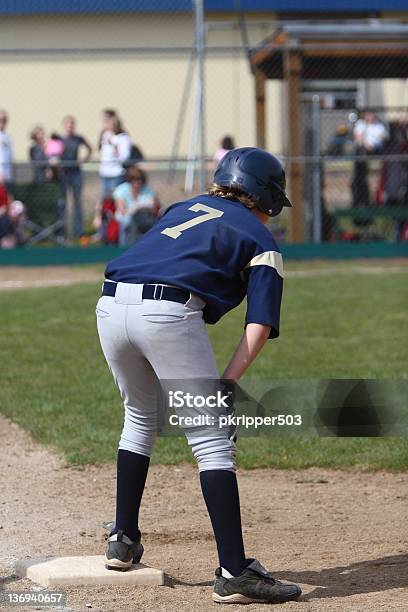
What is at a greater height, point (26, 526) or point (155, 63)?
point (155, 63)

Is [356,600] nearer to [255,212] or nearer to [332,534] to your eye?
[332,534]

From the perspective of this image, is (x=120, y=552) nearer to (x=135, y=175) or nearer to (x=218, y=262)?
(x=218, y=262)

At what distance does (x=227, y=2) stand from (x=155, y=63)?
98.3 inches

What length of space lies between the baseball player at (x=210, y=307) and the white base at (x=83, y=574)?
1.21ft

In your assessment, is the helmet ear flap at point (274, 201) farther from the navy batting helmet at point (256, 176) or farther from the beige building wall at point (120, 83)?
the beige building wall at point (120, 83)

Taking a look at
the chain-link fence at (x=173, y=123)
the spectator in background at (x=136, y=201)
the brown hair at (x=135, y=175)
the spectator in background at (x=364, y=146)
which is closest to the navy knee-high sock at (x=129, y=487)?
the chain-link fence at (x=173, y=123)

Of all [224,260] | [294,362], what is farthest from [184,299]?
[294,362]

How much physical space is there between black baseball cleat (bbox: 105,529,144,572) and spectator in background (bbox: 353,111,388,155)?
14.1 metres

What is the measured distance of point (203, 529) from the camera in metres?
5.42

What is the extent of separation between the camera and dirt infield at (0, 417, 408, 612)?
4402 mm

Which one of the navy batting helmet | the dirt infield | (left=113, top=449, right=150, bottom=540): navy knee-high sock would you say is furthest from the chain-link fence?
(left=113, top=449, right=150, bottom=540): navy knee-high sock

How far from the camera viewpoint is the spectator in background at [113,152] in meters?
16.3

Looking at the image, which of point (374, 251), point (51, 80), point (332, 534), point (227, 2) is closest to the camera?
point (332, 534)

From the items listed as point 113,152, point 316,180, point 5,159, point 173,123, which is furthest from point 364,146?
point 173,123
